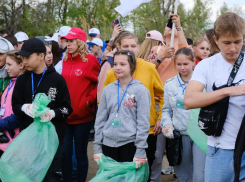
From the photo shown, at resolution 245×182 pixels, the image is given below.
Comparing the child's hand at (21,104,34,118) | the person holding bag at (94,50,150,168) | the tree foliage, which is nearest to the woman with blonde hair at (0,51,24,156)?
the child's hand at (21,104,34,118)

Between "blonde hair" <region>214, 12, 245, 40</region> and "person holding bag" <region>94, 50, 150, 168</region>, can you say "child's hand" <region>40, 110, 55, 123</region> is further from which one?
"blonde hair" <region>214, 12, 245, 40</region>

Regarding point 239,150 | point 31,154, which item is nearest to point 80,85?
point 31,154

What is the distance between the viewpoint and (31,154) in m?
3.88

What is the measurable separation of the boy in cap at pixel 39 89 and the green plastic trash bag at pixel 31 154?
23 centimetres

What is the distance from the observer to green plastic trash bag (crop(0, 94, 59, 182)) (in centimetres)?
387

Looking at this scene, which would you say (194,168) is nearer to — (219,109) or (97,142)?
(97,142)

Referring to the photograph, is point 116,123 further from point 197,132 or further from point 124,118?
point 197,132

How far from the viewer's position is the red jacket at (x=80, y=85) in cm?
505

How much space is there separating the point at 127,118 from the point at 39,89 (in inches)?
41.1

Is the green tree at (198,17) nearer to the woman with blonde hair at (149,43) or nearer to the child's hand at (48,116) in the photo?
the woman with blonde hair at (149,43)

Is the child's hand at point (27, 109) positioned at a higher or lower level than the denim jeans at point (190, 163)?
higher

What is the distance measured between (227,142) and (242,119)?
8.1 inches

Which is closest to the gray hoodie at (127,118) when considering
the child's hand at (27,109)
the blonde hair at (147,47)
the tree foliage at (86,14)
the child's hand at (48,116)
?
the child's hand at (48,116)

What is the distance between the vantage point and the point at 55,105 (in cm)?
428
